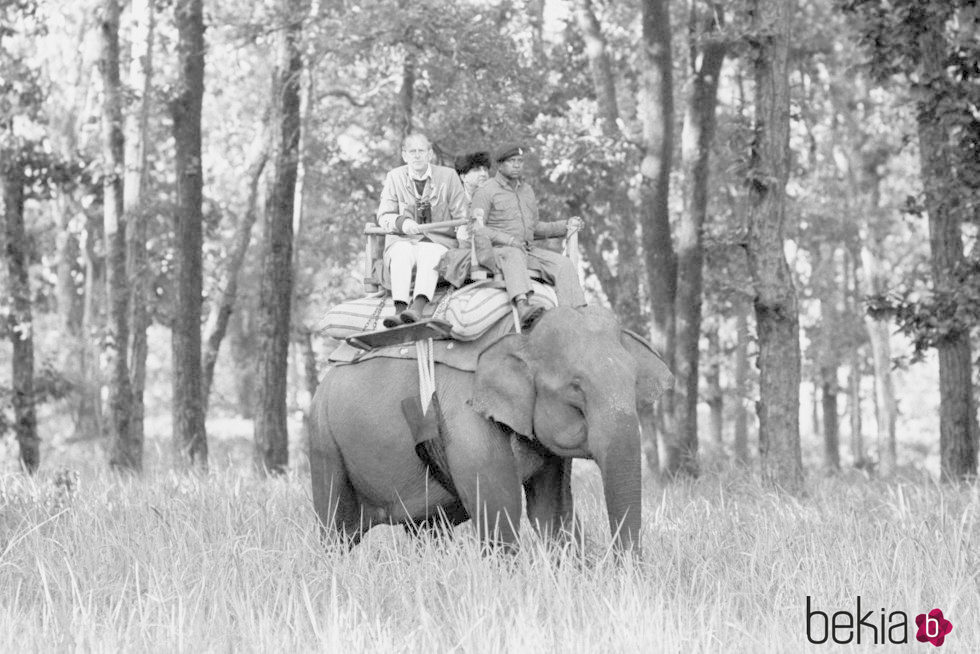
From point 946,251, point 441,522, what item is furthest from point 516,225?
point 946,251

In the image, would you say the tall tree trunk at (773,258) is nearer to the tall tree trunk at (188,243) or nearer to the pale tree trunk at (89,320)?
the tall tree trunk at (188,243)

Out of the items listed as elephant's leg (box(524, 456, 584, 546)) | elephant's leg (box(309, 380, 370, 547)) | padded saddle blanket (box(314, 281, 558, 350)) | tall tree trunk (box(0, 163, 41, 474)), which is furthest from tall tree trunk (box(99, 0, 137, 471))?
elephant's leg (box(524, 456, 584, 546))

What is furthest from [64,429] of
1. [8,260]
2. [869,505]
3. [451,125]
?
[869,505]

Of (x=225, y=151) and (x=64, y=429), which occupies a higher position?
(x=225, y=151)

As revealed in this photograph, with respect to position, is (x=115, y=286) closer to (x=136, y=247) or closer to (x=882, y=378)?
(x=136, y=247)

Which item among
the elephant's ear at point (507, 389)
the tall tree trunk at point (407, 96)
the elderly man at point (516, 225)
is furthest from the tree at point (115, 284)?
the elephant's ear at point (507, 389)

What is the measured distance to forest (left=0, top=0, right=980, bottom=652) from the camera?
21.4ft

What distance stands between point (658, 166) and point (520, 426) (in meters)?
11.1

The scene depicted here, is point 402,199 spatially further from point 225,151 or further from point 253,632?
point 225,151

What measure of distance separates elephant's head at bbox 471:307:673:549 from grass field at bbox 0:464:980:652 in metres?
0.46

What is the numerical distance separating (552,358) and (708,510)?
2375 millimetres

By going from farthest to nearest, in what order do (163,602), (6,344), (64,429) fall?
(6,344) < (64,429) < (163,602)

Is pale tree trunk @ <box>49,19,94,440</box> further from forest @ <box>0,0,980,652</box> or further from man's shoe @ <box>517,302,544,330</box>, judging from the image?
man's shoe @ <box>517,302,544,330</box>

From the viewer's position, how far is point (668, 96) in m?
18.3
